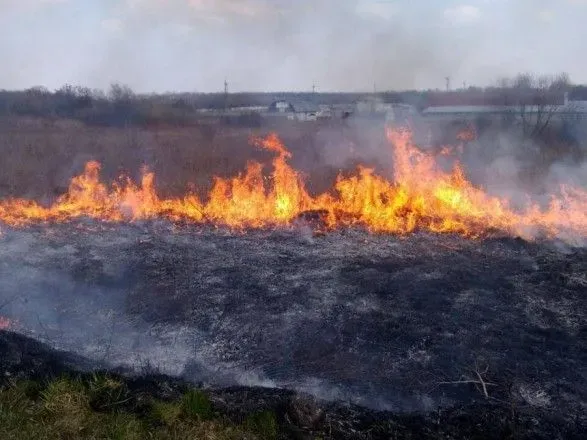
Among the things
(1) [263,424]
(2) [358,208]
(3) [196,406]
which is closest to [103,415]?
(3) [196,406]

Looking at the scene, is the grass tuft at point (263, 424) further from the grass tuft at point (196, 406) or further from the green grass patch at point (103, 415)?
the grass tuft at point (196, 406)

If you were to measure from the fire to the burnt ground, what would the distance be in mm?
764

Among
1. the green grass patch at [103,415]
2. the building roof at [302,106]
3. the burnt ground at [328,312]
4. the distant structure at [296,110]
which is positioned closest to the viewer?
the green grass patch at [103,415]

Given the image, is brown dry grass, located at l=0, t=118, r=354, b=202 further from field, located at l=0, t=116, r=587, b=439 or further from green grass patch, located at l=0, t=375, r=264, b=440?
green grass patch, located at l=0, t=375, r=264, b=440

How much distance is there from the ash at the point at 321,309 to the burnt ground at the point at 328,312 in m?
0.02

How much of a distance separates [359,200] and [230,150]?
33.5ft

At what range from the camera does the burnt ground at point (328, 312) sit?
18.1 feet

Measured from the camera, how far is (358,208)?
11.6m

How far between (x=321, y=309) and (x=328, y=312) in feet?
0.41

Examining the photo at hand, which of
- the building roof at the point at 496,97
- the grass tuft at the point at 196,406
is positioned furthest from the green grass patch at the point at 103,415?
the building roof at the point at 496,97

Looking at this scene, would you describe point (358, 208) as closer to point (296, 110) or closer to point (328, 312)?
point (328, 312)

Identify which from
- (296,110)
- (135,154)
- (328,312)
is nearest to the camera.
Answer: (328,312)

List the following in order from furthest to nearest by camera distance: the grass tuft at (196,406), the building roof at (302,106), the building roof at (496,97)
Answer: the building roof at (302,106)
the building roof at (496,97)
the grass tuft at (196,406)

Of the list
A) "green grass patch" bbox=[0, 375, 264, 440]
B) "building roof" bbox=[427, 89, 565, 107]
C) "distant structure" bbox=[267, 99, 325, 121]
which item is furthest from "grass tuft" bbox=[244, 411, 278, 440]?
"distant structure" bbox=[267, 99, 325, 121]
